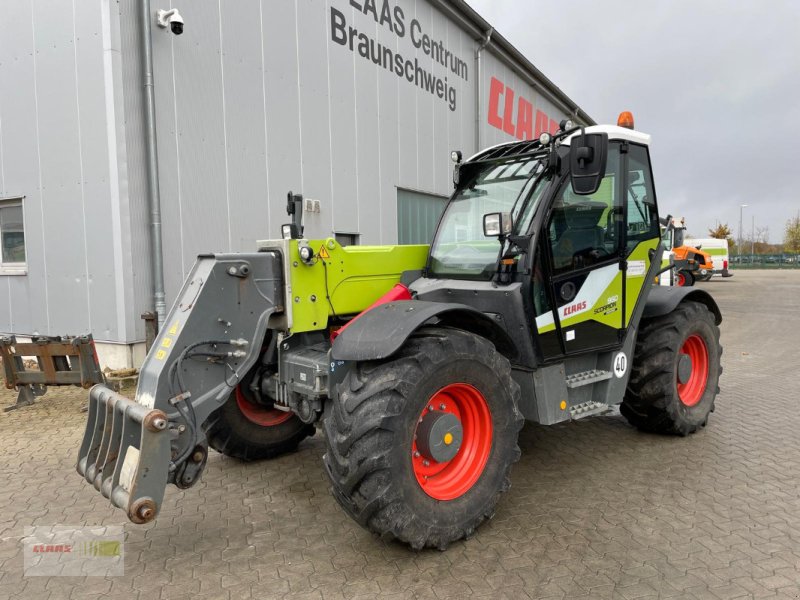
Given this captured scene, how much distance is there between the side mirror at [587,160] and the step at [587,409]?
1.55 metres

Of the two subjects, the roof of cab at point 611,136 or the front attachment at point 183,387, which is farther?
the roof of cab at point 611,136

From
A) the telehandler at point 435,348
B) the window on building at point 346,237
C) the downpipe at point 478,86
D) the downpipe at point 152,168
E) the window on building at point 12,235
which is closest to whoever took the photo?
the telehandler at point 435,348

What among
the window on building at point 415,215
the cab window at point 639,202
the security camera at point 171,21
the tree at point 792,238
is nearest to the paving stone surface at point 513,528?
the cab window at point 639,202

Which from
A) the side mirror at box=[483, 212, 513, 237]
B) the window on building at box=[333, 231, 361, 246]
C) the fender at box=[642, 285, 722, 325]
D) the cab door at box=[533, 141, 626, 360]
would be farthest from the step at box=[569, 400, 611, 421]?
the window on building at box=[333, 231, 361, 246]

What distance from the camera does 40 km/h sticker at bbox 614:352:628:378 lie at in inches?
172

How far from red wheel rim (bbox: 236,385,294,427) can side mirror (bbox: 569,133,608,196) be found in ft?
9.18

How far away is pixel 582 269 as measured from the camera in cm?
410

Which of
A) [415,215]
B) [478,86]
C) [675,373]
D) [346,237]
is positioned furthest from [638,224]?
[478,86]

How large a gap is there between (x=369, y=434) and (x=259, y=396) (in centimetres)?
162

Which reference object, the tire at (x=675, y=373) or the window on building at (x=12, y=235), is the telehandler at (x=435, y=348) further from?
→ the window on building at (x=12, y=235)

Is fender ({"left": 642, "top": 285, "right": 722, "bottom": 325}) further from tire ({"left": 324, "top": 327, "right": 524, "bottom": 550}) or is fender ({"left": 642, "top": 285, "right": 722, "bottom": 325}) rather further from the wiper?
tire ({"left": 324, "top": 327, "right": 524, "bottom": 550})

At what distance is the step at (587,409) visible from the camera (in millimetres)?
3993

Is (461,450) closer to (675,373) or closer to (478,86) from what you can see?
(675,373)

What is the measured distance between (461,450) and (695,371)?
306cm
